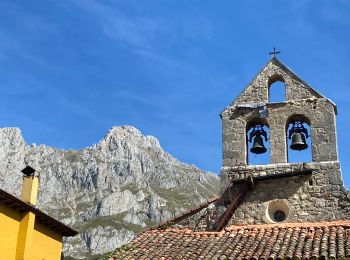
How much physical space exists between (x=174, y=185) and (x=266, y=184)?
6651 inches

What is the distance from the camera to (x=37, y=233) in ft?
62.7

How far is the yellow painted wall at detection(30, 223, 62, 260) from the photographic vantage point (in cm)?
1882

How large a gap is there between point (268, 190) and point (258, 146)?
53.1 inches

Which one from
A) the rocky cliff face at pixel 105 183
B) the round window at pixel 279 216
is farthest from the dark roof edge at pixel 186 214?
the rocky cliff face at pixel 105 183

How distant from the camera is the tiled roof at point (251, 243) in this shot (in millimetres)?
11242

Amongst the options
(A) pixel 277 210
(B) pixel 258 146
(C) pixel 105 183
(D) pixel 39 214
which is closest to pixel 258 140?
(B) pixel 258 146

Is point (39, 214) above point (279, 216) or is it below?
above

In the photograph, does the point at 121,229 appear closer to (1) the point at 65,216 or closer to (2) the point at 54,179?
(1) the point at 65,216

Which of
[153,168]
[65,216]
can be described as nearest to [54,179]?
[65,216]

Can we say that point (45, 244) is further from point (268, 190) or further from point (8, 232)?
point (268, 190)

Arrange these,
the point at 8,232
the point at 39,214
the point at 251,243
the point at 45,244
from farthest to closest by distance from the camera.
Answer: the point at 45,244 → the point at 39,214 → the point at 8,232 → the point at 251,243

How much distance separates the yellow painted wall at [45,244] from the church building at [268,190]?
6406 millimetres

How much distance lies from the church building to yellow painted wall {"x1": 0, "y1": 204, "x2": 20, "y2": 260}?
5423mm

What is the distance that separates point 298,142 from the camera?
14.3 meters
